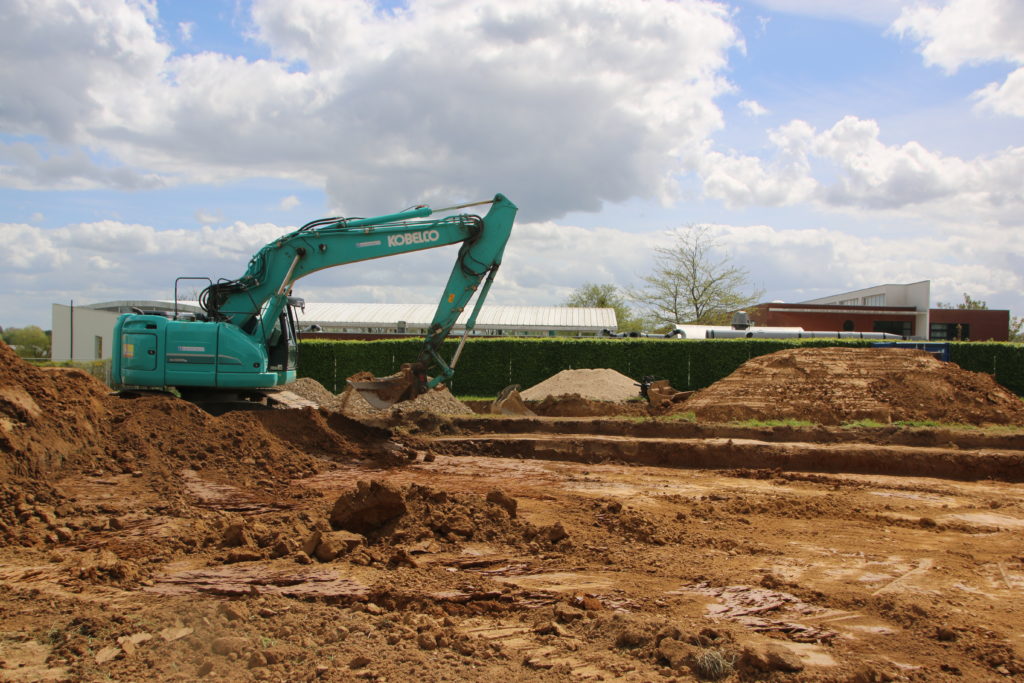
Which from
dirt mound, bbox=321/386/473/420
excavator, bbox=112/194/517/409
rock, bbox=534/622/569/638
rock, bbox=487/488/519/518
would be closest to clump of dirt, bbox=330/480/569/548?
rock, bbox=487/488/519/518

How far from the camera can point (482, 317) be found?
45.7 metres

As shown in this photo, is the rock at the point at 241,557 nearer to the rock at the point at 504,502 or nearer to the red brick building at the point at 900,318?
the rock at the point at 504,502

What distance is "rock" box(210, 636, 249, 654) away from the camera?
4.31m

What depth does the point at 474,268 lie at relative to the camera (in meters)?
12.3

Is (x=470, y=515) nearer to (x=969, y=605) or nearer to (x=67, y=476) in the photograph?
(x=969, y=605)

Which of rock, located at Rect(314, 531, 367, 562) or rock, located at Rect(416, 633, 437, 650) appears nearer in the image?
rock, located at Rect(416, 633, 437, 650)

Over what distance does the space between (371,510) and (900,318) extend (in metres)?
48.0

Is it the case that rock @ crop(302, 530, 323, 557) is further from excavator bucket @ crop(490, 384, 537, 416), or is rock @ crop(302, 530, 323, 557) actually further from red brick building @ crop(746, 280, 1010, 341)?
red brick building @ crop(746, 280, 1010, 341)

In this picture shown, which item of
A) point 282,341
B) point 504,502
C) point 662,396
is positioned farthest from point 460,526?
point 662,396

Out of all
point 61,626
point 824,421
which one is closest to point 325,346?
point 824,421

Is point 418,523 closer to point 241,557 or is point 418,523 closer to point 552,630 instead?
point 241,557

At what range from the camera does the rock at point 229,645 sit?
4312 mm

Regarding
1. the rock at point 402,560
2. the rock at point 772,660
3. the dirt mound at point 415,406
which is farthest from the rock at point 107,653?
the dirt mound at point 415,406

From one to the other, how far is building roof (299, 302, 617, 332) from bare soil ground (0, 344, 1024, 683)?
104 feet
